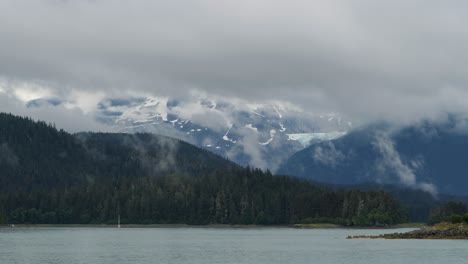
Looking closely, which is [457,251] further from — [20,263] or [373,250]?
[20,263]

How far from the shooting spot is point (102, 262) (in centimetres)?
14238

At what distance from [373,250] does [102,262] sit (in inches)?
2353

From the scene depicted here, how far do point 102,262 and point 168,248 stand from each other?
4435 centimetres

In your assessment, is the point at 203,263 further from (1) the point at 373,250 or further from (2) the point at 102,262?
(1) the point at 373,250

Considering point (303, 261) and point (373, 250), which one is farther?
point (373, 250)

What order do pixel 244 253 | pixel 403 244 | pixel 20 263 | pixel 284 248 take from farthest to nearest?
pixel 403 244, pixel 284 248, pixel 244 253, pixel 20 263

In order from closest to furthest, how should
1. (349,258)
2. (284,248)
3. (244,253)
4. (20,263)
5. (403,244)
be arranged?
(20,263), (349,258), (244,253), (284,248), (403,244)

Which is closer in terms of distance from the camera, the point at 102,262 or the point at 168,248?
the point at 102,262

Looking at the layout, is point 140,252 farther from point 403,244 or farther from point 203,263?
point 403,244

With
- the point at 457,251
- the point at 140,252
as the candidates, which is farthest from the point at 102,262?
the point at 457,251

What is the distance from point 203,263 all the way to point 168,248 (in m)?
46.1

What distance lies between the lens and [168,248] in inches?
7318

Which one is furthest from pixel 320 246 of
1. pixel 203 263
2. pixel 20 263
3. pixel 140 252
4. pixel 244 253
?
pixel 20 263

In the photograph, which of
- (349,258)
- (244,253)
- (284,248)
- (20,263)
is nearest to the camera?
(20,263)
